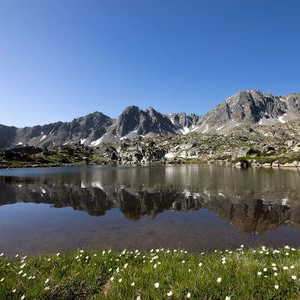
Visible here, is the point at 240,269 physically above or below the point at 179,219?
above

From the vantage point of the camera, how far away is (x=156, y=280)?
913 cm

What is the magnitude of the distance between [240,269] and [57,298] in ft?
22.0

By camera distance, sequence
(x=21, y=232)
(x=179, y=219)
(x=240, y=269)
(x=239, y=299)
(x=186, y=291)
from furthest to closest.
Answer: (x=179, y=219) < (x=21, y=232) < (x=240, y=269) < (x=186, y=291) < (x=239, y=299)

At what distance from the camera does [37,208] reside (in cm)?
3472

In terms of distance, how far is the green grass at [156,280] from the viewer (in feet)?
26.3

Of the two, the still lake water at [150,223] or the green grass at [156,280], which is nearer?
the green grass at [156,280]

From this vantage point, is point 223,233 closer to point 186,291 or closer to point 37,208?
point 186,291

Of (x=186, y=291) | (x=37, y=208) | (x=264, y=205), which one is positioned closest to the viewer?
(x=186, y=291)

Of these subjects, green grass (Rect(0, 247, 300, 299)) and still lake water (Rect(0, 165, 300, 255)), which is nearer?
green grass (Rect(0, 247, 300, 299))

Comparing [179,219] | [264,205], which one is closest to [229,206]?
[264,205]

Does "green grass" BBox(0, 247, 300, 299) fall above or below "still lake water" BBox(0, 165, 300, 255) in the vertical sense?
above

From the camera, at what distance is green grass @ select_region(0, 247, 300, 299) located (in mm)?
8016

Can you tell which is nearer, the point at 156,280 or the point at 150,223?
the point at 156,280

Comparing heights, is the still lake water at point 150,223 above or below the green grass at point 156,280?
below
